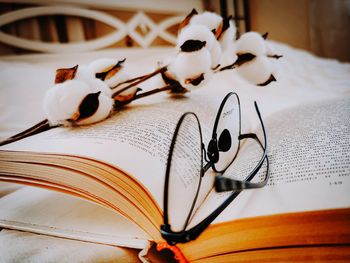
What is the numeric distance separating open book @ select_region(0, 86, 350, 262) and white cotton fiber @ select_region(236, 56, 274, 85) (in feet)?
0.36

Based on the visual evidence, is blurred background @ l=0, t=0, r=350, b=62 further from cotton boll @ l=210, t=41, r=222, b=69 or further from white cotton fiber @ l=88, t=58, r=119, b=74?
cotton boll @ l=210, t=41, r=222, b=69

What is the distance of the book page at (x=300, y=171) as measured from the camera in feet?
0.80

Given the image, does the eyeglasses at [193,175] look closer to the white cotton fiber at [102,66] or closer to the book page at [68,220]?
the book page at [68,220]

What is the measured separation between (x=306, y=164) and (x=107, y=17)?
95cm

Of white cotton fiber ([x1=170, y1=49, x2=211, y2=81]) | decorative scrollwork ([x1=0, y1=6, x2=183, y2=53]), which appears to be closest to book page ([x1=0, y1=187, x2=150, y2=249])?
white cotton fiber ([x1=170, y1=49, x2=211, y2=81])

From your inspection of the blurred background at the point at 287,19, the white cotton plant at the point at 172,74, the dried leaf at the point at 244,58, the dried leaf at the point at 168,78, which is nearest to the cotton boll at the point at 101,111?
the white cotton plant at the point at 172,74

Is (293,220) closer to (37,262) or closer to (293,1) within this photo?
(37,262)

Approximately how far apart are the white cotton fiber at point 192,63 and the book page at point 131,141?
68 mm

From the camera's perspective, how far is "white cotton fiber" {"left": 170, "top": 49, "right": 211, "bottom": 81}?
1.17 feet

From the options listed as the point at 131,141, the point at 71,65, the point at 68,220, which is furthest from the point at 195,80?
the point at 71,65

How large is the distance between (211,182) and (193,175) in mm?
49

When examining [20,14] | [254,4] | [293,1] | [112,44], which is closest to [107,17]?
[112,44]

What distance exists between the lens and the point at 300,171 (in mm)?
288

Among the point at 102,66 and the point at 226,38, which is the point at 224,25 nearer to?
the point at 226,38
